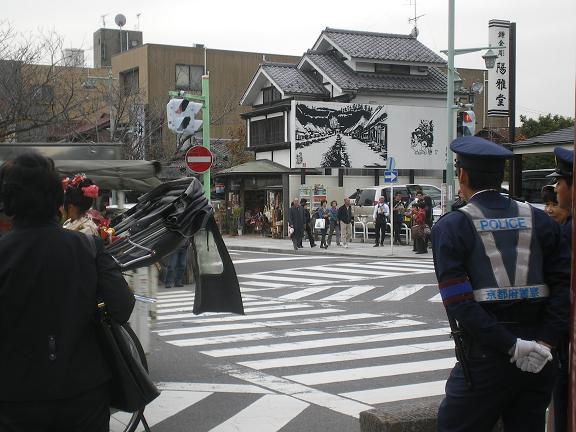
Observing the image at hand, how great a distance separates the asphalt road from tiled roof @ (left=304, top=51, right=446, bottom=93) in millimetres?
21124

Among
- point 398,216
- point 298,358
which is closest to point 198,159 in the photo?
point 298,358

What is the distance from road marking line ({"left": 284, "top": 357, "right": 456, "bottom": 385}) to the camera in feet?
23.3

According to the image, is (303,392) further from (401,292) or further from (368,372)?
(401,292)

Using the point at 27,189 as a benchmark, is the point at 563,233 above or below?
below

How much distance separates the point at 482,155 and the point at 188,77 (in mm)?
47182

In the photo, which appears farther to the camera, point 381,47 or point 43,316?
point 381,47

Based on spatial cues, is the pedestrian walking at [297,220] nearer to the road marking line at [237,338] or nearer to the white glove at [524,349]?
the road marking line at [237,338]

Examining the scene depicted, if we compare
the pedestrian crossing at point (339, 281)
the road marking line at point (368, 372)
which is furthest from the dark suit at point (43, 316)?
the pedestrian crossing at point (339, 281)

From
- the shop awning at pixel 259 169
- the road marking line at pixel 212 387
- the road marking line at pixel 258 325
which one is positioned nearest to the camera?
the road marking line at pixel 212 387

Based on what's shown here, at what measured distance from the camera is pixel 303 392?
6.62 m

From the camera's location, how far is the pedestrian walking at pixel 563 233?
11.5 feet

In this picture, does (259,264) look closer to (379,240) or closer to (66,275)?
(379,240)

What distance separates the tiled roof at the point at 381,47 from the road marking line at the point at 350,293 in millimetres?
21648

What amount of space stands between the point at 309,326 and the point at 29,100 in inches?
532
